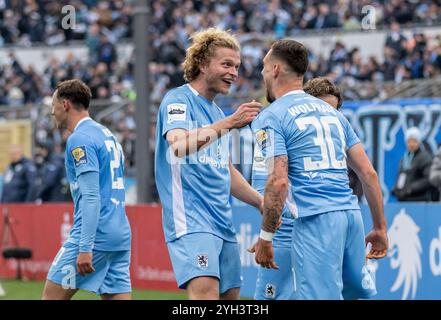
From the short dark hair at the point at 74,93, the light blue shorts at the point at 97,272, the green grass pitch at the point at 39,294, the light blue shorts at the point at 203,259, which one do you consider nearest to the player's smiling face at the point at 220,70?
the light blue shorts at the point at 203,259

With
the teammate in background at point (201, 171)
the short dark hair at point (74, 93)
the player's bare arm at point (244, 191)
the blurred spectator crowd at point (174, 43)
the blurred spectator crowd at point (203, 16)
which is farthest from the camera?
the blurred spectator crowd at point (203, 16)

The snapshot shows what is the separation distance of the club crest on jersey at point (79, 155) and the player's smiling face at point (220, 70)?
1260 millimetres

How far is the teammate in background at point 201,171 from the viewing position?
7.54 metres

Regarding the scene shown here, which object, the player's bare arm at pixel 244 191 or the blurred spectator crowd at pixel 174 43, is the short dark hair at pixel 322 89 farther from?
the blurred spectator crowd at pixel 174 43

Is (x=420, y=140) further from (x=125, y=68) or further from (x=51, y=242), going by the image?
(x=125, y=68)

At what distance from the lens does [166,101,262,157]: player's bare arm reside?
7355mm

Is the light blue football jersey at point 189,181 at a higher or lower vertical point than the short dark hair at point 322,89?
lower

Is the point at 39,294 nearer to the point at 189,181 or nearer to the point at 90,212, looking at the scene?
the point at 90,212

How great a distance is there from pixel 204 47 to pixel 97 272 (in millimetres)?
2046

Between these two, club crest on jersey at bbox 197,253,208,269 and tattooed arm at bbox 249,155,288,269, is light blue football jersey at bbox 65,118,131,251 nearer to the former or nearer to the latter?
club crest on jersey at bbox 197,253,208,269

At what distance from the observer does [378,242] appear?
7.94 m

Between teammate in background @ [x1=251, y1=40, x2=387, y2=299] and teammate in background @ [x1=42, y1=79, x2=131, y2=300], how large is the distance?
5.50 ft

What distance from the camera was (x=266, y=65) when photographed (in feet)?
25.3
